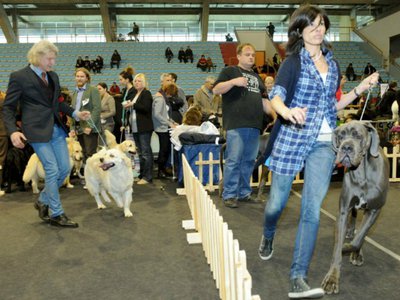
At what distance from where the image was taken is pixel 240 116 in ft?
15.0

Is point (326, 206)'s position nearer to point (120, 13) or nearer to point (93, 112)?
point (93, 112)

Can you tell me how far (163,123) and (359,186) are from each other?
3.96 m

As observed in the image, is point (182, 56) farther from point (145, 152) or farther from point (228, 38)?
point (145, 152)

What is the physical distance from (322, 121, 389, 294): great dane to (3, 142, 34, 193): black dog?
490 centimetres

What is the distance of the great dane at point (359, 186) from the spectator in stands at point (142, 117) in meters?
3.89

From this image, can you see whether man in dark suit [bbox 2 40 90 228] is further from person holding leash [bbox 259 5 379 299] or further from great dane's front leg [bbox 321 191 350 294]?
great dane's front leg [bbox 321 191 350 294]

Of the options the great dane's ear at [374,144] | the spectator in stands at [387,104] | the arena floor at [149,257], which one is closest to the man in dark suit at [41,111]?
the arena floor at [149,257]

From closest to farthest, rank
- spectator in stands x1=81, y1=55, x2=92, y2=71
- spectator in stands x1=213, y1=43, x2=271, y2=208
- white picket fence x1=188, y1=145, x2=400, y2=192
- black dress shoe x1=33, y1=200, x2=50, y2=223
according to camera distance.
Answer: black dress shoe x1=33, y1=200, x2=50, y2=223 < spectator in stands x1=213, y1=43, x2=271, y2=208 < white picket fence x1=188, y1=145, x2=400, y2=192 < spectator in stands x1=81, y1=55, x2=92, y2=71

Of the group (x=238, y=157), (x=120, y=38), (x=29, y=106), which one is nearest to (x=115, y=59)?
(x=120, y=38)

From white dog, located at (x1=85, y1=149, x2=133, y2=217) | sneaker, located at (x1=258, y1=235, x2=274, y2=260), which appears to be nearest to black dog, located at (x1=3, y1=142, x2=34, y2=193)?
white dog, located at (x1=85, y1=149, x2=133, y2=217)

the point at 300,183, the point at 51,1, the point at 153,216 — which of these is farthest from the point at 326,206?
the point at 51,1

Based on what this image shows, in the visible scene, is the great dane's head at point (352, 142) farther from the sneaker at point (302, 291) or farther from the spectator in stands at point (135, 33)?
the spectator in stands at point (135, 33)

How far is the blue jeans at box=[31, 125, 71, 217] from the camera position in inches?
152

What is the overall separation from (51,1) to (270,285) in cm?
2430
